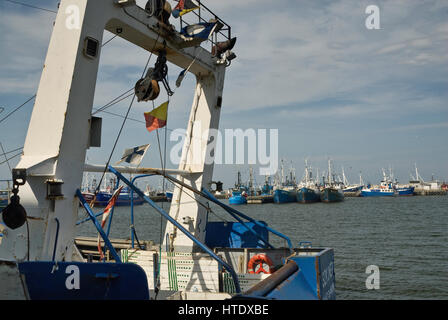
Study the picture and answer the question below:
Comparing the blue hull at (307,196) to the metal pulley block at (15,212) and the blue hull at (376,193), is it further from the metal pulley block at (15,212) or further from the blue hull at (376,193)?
the metal pulley block at (15,212)

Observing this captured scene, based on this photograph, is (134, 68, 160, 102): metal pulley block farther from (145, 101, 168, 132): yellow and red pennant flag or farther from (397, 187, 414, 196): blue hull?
(397, 187, 414, 196): blue hull

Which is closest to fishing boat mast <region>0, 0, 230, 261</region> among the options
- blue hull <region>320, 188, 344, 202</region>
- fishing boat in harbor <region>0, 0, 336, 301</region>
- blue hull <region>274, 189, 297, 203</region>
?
fishing boat in harbor <region>0, 0, 336, 301</region>

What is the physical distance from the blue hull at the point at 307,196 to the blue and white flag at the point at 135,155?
91.9 m

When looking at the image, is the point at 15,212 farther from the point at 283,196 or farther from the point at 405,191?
the point at 405,191

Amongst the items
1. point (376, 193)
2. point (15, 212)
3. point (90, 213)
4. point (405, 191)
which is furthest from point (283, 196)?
point (15, 212)

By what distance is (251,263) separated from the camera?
916cm

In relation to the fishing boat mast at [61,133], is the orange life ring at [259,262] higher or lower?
lower

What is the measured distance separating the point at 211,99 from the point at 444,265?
14373 mm

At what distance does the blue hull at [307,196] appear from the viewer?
320 feet

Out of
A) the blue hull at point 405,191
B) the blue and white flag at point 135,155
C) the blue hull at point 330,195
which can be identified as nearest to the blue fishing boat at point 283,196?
the blue hull at point 330,195

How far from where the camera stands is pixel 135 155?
8531 millimetres

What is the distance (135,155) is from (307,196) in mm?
92696
